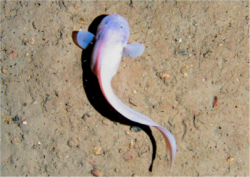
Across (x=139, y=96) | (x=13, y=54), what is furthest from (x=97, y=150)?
(x=13, y=54)

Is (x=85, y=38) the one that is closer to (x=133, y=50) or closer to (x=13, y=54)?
(x=133, y=50)

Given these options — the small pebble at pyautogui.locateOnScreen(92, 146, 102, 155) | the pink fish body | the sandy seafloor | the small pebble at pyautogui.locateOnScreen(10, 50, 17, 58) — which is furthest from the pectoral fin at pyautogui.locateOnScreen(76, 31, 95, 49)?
the small pebble at pyautogui.locateOnScreen(92, 146, 102, 155)

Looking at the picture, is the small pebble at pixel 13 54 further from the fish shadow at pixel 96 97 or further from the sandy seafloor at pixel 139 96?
the fish shadow at pixel 96 97

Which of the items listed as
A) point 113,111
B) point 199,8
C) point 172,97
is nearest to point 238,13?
point 199,8

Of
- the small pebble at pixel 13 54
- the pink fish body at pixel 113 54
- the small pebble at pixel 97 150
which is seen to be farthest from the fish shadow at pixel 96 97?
the small pebble at pixel 13 54

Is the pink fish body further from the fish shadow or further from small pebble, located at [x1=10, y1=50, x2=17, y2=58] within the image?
small pebble, located at [x1=10, y1=50, x2=17, y2=58]

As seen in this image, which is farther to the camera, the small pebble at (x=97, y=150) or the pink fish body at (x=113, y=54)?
the small pebble at (x=97, y=150)

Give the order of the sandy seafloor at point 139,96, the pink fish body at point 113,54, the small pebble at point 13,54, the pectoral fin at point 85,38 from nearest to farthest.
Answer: the pink fish body at point 113,54, the sandy seafloor at point 139,96, the pectoral fin at point 85,38, the small pebble at point 13,54
